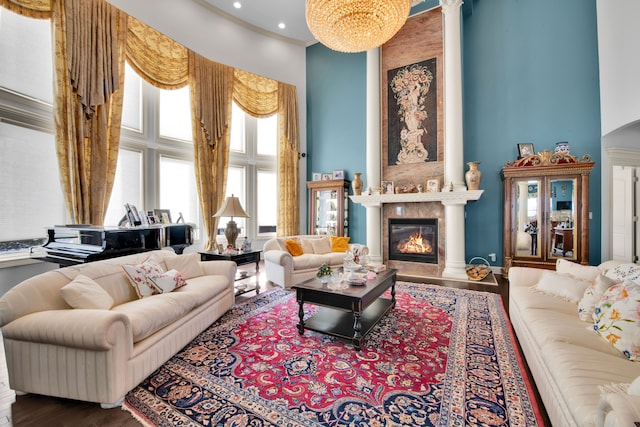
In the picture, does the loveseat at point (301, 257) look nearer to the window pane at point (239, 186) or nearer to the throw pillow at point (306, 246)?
the throw pillow at point (306, 246)

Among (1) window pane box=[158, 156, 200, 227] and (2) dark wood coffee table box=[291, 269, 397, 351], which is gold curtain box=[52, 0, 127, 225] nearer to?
(1) window pane box=[158, 156, 200, 227]

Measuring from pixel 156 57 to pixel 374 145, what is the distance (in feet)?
13.9

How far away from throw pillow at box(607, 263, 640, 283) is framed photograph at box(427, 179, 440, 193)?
3002mm

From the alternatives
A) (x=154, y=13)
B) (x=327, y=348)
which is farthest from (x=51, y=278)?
(x=154, y=13)

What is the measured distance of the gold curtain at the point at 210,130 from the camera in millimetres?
5074

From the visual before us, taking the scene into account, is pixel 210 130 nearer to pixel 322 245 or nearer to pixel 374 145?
pixel 322 245

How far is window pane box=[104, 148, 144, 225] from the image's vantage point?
416 centimetres

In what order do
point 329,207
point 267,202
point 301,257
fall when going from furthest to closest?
point 267,202
point 329,207
point 301,257

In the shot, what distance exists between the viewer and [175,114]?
5.10m

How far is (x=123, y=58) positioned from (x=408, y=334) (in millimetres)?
5261

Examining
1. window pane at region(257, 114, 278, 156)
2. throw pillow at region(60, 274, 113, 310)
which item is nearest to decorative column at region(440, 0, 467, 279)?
window pane at region(257, 114, 278, 156)

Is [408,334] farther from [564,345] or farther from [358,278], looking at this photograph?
[564,345]

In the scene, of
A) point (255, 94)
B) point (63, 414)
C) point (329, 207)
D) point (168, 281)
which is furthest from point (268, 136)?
point (63, 414)

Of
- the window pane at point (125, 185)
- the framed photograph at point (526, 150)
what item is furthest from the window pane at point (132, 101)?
the framed photograph at point (526, 150)
